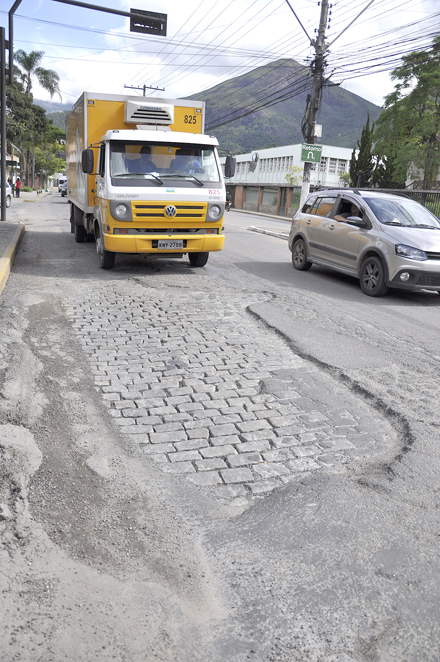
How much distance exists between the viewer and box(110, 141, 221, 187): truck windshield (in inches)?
382

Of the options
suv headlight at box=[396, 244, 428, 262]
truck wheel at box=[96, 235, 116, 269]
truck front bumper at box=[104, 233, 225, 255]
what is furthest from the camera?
truck wheel at box=[96, 235, 116, 269]

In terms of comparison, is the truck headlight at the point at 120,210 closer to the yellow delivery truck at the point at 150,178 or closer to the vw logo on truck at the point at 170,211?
the yellow delivery truck at the point at 150,178

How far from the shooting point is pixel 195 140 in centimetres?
1011

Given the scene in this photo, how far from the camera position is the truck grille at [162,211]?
9469mm

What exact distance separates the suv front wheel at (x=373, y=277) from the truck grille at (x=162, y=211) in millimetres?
2954

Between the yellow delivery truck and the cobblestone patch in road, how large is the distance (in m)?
2.90

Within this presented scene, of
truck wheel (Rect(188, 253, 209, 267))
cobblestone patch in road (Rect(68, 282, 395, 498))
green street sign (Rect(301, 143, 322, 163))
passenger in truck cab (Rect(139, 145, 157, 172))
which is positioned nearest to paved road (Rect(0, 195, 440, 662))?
cobblestone patch in road (Rect(68, 282, 395, 498))

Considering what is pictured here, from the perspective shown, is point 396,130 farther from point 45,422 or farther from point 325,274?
point 45,422

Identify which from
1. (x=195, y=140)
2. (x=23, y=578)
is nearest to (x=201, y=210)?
(x=195, y=140)

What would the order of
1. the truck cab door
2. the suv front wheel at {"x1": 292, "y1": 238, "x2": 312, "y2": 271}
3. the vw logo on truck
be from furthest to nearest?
1. the suv front wheel at {"x1": 292, "y1": 238, "x2": 312, "y2": 271}
2. the truck cab door
3. the vw logo on truck

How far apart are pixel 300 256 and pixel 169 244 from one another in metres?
3.18

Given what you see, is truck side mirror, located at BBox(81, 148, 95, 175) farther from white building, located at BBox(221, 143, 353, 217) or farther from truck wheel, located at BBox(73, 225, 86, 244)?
white building, located at BBox(221, 143, 353, 217)

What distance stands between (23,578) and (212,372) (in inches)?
115

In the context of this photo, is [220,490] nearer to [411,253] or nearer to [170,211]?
[411,253]
